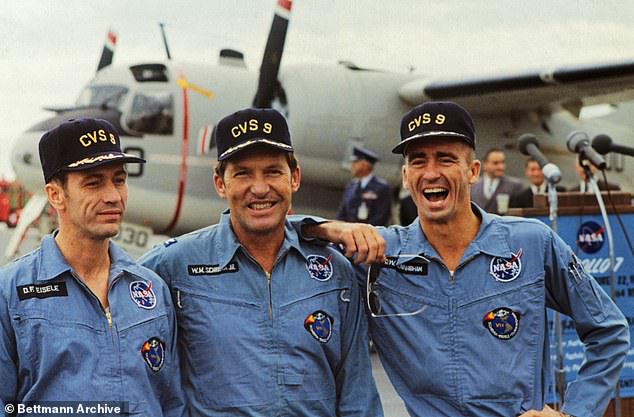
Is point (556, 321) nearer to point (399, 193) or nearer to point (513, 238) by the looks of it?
point (513, 238)

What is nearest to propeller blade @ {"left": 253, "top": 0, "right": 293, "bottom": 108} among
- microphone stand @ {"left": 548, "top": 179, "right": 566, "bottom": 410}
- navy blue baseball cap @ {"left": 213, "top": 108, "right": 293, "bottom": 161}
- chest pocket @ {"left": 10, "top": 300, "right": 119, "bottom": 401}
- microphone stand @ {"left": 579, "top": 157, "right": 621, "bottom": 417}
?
microphone stand @ {"left": 579, "top": 157, "right": 621, "bottom": 417}

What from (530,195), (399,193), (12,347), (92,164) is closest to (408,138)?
(92,164)

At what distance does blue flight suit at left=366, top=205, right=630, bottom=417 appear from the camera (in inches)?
108

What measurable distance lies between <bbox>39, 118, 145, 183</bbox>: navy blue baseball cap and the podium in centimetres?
303

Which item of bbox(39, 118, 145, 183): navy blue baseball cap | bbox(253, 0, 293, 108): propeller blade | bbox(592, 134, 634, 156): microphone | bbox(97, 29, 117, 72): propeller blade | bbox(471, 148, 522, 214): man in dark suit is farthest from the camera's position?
bbox(97, 29, 117, 72): propeller blade

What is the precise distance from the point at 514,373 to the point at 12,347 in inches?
56.9

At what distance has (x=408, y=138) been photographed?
2.85 m

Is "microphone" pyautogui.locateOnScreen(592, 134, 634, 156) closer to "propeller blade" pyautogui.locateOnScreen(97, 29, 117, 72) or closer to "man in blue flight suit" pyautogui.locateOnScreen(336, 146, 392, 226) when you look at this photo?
"man in blue flight suit" pyautogui.locateOnScreen(336, 146, 392, 226)

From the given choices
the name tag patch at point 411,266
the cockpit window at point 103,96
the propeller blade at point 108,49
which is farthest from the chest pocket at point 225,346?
the propeller blade at point 108,49

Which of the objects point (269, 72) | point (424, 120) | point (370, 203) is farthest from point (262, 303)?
point (269, 72)

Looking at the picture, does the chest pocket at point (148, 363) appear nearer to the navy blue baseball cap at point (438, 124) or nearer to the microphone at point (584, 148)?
the navy blue baseball cap at point (438, 124)

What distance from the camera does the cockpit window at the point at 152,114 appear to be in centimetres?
1241

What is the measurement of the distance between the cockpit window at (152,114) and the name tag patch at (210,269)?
32.4ft

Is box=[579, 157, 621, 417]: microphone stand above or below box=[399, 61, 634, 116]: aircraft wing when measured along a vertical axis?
below
